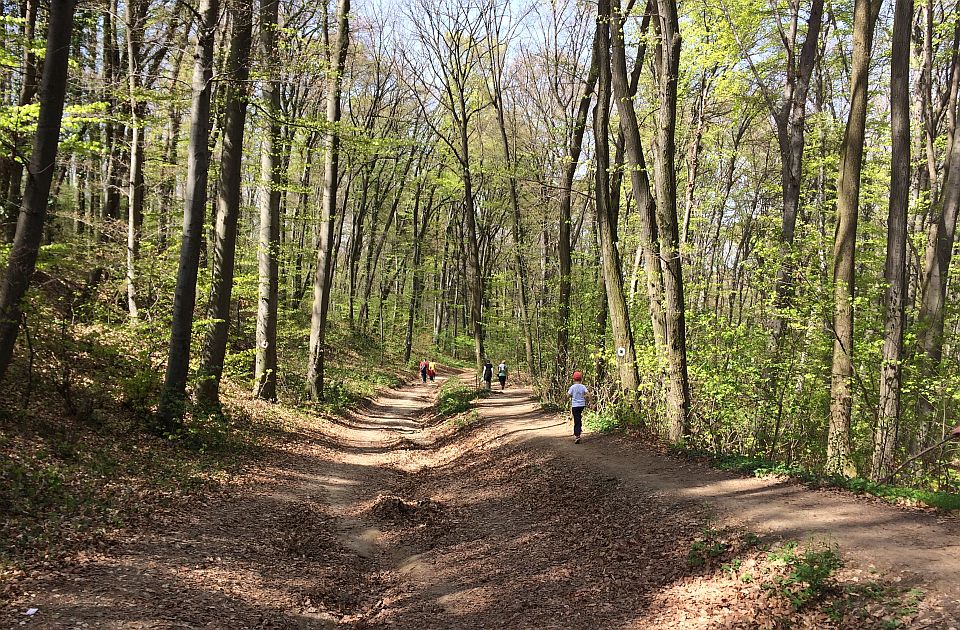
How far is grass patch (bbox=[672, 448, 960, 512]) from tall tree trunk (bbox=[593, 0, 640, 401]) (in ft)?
10.1

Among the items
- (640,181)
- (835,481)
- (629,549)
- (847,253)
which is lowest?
(629,549)

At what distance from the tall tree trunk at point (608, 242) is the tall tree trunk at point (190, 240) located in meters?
8.38

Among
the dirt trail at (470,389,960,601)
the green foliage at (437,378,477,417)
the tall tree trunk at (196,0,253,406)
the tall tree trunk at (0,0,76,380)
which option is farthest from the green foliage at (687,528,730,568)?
the green foliage at (437,378,477,417)

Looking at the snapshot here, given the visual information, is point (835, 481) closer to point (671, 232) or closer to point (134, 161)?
point (671, 232)

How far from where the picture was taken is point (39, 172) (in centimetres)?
722

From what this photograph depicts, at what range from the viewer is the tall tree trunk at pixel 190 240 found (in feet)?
31.1

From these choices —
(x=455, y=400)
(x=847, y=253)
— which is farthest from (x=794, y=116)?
(x=455, y=400)

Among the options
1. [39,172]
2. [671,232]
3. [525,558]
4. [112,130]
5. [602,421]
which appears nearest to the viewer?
[525,558]

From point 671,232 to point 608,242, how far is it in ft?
9.97

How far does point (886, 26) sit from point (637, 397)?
12.6 metres

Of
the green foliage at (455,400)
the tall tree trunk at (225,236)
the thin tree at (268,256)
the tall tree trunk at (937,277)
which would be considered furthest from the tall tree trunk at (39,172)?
the tall tree trunk at (937,277)

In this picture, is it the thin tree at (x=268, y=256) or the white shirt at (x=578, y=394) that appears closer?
the white shirt at (x=578, y=394)

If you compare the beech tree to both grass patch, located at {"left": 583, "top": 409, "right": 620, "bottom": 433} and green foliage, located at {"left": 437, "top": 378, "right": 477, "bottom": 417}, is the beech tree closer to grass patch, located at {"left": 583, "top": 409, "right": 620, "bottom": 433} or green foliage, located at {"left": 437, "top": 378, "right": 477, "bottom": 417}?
grass patch, located at {"left": 583, "top": 409, "right": 620, "bottom": 433}

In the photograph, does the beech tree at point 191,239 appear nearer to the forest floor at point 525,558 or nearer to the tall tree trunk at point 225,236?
the tall tree trunk at point 225,236
